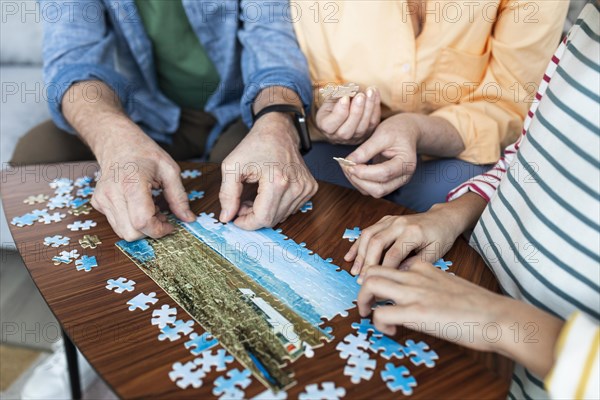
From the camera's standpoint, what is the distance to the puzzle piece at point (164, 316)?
2.66ft

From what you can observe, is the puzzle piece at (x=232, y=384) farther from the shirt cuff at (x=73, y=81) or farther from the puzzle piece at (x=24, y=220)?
the shirt cuff at (x=73, y=81)

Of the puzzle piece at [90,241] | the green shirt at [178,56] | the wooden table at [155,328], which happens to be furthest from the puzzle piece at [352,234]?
the green shirt at [178,56]

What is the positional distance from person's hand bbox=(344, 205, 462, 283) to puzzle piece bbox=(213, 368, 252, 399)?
27 centimetres

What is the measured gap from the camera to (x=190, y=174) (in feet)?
4.27

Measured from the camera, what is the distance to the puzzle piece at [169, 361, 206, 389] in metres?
0.70

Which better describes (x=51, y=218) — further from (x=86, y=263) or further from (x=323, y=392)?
(x=323, y=392)

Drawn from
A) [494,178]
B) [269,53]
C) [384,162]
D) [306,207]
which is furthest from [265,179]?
[269,53]

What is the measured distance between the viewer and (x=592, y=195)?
744mm

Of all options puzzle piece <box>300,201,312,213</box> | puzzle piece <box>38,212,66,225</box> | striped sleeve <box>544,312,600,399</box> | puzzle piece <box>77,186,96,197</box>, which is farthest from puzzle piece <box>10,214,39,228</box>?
striped sleeve <box>544,312,600,399</box>

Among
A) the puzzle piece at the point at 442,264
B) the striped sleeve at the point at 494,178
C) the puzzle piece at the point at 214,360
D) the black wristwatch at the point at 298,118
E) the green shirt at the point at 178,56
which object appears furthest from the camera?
the green shirt at the point at 178,56

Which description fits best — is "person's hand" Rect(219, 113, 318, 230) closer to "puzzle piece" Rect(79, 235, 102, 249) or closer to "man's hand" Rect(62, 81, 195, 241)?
"man's hand" Rect(62, 81, 195, 241)

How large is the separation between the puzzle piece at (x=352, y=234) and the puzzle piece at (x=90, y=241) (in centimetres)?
45

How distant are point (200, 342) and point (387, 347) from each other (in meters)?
0.25

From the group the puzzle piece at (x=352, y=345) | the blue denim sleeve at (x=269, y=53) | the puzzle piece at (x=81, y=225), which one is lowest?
the puzzle piece at (x=81, y=225)
